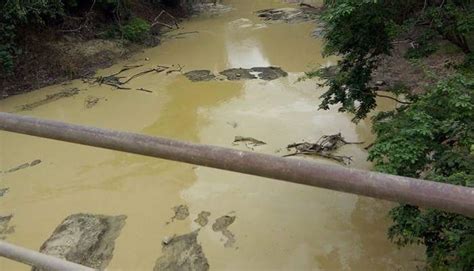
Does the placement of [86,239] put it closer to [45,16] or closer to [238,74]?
[238,74]

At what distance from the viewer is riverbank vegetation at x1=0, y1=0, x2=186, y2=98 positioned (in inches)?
298

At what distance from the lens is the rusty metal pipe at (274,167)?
677 millimetres

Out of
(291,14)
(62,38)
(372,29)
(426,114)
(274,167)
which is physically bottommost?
(291,14)

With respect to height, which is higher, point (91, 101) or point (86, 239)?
point (86, 239)

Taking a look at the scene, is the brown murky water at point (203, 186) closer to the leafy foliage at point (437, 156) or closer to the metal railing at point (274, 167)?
the leafy foliage at point (437, 156)

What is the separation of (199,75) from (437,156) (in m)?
6.01

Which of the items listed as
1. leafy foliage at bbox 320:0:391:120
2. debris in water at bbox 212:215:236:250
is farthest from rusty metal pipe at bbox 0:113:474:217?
debris in water at bbox 212:215:236:250

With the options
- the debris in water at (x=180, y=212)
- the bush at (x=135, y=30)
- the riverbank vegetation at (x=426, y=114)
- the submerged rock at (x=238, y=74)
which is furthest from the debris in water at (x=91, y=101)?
the riverbank vegetation at (x=426, y=114)

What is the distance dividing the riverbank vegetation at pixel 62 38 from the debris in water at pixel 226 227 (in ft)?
18.1

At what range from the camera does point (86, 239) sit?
3.83 meters

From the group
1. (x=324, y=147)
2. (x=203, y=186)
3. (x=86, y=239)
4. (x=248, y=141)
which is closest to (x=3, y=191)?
(x=86, y=239)

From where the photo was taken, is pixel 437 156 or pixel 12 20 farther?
pixel 12 20

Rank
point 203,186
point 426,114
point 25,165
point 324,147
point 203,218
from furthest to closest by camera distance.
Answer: point 25,165 → point 324,147 → point 203,186 → point 203,218 → point 426,114

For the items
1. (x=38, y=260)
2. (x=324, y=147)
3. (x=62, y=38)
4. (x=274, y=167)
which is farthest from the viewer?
(x=62, y=38)
